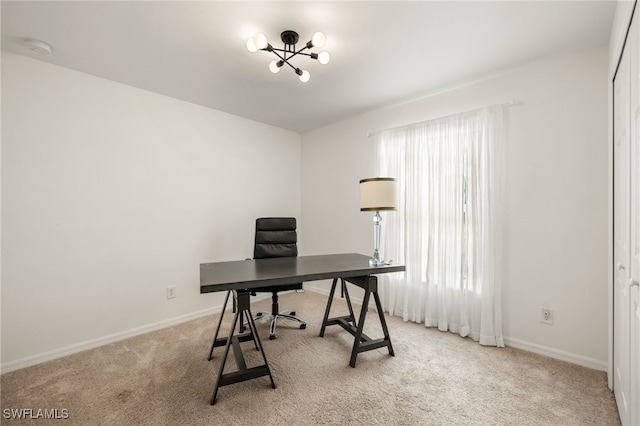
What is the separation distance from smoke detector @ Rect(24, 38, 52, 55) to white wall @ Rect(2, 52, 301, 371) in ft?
0.77

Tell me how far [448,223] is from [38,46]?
12.2 ft

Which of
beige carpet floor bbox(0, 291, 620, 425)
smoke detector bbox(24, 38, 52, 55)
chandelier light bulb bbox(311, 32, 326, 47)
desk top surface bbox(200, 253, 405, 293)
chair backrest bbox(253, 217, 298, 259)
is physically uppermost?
smoke detector bbox(24, 38, 52, 55)

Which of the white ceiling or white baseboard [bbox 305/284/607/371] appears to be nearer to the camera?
the white ceiling

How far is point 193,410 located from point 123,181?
2173 millimetres

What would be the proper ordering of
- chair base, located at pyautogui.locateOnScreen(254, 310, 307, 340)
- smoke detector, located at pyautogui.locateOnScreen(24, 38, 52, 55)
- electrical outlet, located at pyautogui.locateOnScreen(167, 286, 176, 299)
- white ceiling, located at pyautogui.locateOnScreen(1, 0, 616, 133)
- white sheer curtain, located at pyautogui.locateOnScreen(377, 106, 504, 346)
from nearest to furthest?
white ceiling, located at pyautogui.locateOnScreen(1, 0, 616, 133), smoke detector, located at pyautogui.locateOnScreen(24, 38, 52, 55), white sheer curtain, located at pyautogui.locateOnScreen(377, 106, 504, 346), chair base, located at pyautogui.locateOnScreen(254, 310, 307, 340), electrical outlet, located at pyautogui.locateOnScreen(167, 286, 176, 299)

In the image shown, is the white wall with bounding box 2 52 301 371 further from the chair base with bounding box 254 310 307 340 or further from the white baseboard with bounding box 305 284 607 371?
the white baseboard with bounding box 305 284 607 371

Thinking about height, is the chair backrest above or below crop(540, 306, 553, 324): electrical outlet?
above

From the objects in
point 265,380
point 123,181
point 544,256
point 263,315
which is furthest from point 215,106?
point 544,256

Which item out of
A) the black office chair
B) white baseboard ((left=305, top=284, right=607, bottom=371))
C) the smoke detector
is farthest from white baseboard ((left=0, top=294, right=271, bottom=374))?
white baseboard ((left=305, top=284, right=607, bottom=371))

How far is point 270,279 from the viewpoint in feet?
6.18

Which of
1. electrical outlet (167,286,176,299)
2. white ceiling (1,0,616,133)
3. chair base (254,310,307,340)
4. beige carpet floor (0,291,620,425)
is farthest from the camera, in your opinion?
electrical outlet (167,286,176,299)

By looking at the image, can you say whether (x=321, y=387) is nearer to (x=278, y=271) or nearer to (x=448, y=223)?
(x=278, y=271)

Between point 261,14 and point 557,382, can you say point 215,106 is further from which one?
point 557,382

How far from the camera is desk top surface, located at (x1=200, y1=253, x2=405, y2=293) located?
1798 millimetres
